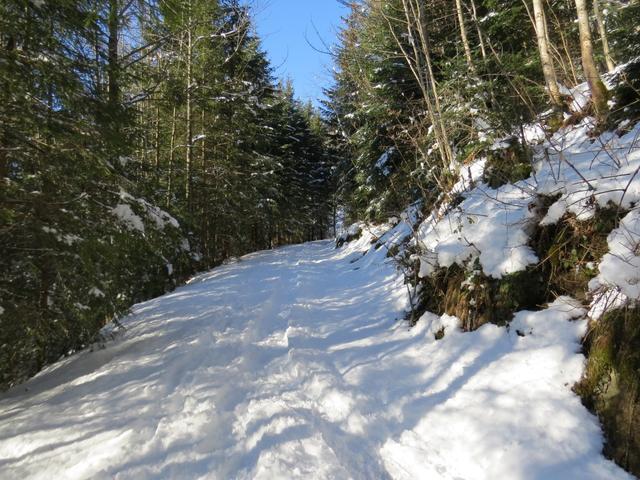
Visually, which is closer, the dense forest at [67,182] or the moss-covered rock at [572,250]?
the moss-covered rock at [572,250]

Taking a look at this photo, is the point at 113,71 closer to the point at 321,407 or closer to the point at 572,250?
the point at 321,407

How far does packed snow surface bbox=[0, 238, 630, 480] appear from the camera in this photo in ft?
9.07

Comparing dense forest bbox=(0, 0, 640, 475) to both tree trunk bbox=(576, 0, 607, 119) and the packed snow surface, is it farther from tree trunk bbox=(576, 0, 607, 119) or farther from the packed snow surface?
the packed snow surface

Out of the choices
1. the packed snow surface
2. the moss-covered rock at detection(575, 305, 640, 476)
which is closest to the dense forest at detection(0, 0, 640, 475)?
the moss-covered rock at detection(575, 305, 640, 476)

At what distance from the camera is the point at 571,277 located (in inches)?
143

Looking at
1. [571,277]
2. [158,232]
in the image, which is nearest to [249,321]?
[158,232]

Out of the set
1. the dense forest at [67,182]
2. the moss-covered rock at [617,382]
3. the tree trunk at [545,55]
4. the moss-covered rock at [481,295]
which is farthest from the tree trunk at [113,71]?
the tree trunk at [545,55]

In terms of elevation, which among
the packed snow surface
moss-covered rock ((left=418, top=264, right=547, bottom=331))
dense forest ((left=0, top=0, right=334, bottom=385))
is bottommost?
the packed snow surface

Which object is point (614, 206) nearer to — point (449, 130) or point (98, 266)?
point (449, 130)

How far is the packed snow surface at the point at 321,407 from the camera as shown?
2766 millimetres

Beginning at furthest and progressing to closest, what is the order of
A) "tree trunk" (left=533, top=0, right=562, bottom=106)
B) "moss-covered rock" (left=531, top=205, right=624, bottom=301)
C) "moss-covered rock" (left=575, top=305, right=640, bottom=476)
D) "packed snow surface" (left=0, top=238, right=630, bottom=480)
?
"tree trunk" (left=533, top=0, right=562, bottom=106) < "moss-covered rock" (left=531, top=205, right=624, bottom=301) < "packed snow surface" (left=0, top=238, right=630, bottom=480) < "moss-covered rock" (left=575, top=305, right=640, bottom=476)

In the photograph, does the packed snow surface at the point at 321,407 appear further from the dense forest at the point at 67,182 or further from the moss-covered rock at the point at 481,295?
the dense forest at the point at 67,182

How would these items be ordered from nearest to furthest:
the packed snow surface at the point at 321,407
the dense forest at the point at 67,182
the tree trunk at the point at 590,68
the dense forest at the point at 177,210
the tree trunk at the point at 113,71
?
the packed snow surface at the point at 321,407 < the dense forest at the point at 177,210 < the dense forest at the point at 67,182 < the tree trunk at the point at 113,71 < the tree trunk at the point at 590,68

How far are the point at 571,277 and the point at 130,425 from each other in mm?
4573
